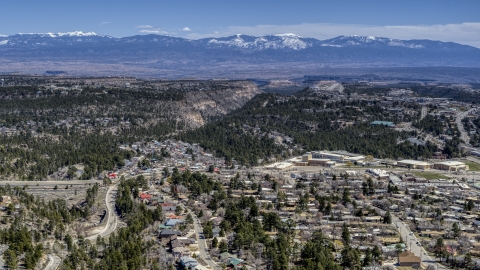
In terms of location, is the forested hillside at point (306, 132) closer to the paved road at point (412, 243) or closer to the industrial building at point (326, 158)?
the industrial building at point (326, 158)

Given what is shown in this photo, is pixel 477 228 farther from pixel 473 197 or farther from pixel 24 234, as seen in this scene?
pixel 24 234

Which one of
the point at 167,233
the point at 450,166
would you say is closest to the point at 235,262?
the point at 167,233

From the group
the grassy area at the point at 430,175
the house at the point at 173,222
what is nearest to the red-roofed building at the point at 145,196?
the house at the point at 173,222

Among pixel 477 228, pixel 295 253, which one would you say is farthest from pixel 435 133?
pixel 295 253

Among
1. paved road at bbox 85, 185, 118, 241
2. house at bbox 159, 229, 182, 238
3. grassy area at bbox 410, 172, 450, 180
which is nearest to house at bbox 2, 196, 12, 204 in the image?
paved road at bbox 85, 185, 118, 241

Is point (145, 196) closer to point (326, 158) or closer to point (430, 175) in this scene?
point (326, 158)

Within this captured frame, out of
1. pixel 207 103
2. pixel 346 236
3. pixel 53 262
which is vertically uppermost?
pixel 207 103
